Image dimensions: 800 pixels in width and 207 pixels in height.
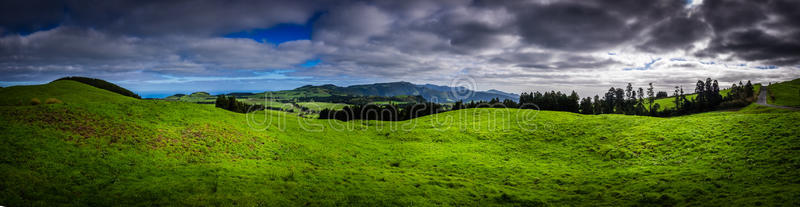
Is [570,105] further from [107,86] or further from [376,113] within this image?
[107,86]

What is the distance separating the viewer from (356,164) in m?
29.9

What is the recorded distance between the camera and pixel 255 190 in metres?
18.4

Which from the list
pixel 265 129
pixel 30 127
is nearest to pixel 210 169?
pixel 30 127

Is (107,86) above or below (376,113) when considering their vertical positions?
above

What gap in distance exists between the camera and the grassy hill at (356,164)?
15.9m

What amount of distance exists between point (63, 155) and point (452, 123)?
5251cm

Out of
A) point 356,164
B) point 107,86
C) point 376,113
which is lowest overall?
point 356,164

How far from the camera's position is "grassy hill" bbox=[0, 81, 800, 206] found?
15.9m

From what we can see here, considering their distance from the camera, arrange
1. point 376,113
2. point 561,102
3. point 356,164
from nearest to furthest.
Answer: point 356,164 → point 376,113 → point 561,102

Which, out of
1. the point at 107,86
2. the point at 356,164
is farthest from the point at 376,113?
the point at 107,86

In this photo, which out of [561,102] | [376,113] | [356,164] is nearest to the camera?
[356,164]

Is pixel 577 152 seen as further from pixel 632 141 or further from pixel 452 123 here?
pixel 452 123

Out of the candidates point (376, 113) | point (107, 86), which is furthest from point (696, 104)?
point (107, 86)

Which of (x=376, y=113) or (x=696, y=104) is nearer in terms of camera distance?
(x=376, y=113)
